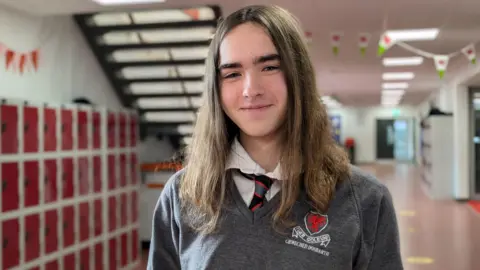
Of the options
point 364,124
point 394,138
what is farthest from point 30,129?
point 394,138

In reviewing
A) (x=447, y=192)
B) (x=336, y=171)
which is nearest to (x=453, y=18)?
(x=336, y=171)

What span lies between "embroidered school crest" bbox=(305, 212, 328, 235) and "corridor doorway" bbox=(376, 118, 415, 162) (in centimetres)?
2196

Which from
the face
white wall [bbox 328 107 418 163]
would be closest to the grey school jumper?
the face

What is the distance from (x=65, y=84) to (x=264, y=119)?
3.91m

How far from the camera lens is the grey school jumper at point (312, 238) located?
1.02 m

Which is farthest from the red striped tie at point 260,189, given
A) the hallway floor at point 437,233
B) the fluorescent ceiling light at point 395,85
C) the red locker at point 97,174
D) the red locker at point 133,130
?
the fluorescent ceiling light at point 395,85

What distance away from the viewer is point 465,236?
660 cm

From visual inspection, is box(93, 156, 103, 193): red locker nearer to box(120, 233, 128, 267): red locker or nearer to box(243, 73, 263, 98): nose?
box(120, 233, 128, 267): red locker

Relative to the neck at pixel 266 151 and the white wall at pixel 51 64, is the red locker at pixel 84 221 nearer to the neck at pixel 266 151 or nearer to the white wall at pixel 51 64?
the white wall at pixel 51 64

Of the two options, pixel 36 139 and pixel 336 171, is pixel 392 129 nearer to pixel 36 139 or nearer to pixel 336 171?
pixel 36 139

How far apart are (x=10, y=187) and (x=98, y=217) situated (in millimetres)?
1138

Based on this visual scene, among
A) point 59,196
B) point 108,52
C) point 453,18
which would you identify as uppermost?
point 453,18

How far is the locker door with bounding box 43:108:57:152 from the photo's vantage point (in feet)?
12.1

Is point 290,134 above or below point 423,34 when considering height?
below
